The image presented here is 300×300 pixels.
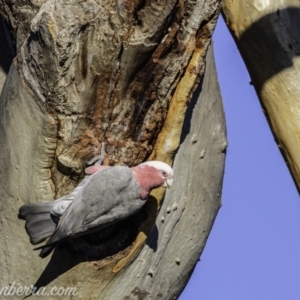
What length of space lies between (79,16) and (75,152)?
18.9 inches

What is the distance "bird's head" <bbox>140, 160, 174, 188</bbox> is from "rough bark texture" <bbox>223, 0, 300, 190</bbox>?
96 centimetres

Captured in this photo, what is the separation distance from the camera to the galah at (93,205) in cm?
301

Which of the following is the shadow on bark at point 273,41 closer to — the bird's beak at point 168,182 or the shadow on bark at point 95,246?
the bird's beak at point 168,182

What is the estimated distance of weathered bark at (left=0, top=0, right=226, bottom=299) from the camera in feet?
10.00

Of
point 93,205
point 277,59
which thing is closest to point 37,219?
point 93,205

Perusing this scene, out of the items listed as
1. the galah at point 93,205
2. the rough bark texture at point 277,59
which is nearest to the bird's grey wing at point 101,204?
the galah at point 93,205

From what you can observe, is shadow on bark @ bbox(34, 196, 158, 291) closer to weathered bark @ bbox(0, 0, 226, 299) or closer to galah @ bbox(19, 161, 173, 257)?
weathered bark @ bbox(0, 0, 226, 299)

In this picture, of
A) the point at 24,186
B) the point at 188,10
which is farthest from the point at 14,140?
the point at 188,10

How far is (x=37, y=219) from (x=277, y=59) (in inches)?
58.5

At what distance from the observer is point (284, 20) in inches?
155

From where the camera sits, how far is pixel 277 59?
13.0ft

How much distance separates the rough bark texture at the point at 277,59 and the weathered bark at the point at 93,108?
0.80 m

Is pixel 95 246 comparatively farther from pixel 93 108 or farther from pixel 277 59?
pixel 277 59

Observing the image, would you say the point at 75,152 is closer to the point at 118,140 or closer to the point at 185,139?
the point at 118,140
